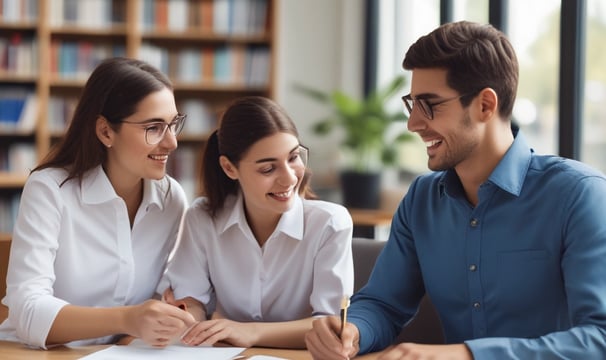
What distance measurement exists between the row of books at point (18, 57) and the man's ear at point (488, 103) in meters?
4.93

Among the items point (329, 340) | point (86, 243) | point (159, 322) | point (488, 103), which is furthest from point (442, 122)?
point (86, 243)

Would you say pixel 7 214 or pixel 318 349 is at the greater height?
pixel 318 349

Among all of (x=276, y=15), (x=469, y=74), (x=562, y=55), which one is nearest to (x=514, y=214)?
(x=469, y=74)

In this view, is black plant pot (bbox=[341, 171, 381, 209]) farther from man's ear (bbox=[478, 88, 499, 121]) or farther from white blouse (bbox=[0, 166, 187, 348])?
man's ear (bbox=[478, 88, 499, 121])

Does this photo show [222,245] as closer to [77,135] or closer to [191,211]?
[191,211]

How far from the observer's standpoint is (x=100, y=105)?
2297 mm

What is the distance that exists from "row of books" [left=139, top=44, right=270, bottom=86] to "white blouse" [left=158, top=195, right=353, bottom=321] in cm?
424

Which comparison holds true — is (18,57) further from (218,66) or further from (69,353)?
(69,353)

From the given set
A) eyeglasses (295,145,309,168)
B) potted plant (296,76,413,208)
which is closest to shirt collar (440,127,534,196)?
eyeglasses (295,145,309,168)

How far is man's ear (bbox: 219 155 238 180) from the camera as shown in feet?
7.64

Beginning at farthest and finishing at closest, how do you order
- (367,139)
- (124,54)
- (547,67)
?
(124,54)
(367,139)
(547,67)

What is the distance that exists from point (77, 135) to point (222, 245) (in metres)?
0.47

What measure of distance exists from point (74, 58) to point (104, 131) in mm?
4226

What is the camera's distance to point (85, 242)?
228 cm
